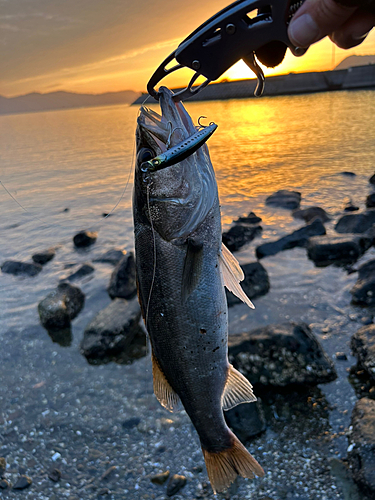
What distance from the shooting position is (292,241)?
37.2ft

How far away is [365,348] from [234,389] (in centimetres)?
334

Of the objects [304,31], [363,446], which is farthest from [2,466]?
[304,31]

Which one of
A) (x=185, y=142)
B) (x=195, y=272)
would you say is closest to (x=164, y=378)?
(x=195, y=272)

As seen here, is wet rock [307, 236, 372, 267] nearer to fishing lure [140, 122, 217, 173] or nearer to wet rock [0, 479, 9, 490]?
wet rock [0, 479, 9, 490]

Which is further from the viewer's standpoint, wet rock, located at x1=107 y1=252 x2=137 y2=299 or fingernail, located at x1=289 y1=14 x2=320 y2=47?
wet rock, located at x1=107 y1=252 x2=137 y2=299

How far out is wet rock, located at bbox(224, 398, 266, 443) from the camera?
5.15 m

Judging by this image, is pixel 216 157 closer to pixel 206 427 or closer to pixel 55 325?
pixel 55 325

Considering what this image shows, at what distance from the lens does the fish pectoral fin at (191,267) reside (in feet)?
10.1

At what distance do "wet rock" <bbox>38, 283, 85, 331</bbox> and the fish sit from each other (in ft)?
18.5

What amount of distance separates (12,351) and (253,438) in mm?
5278

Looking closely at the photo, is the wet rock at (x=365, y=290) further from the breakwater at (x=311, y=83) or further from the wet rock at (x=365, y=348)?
the breakwater at (x=311, y=83)

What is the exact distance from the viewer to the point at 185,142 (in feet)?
8.13

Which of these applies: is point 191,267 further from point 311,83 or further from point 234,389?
point 311,83

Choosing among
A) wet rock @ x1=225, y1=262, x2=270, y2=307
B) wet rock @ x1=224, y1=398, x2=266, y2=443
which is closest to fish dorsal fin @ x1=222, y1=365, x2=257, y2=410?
wet rock @ x1=224, y1=398, x2=266, y2=443
